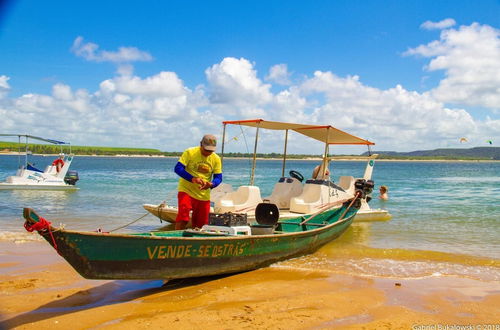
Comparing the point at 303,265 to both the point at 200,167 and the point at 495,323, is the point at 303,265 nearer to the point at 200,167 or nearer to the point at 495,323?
the point at 200,167

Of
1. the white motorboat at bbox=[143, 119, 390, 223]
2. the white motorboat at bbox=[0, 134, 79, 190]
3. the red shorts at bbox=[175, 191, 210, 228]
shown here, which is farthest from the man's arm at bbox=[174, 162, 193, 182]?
the white motorboat at bbox=[0, 134, 79, 190]

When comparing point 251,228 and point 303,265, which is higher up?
point 251,228

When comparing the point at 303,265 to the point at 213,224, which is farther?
the point at 303,265

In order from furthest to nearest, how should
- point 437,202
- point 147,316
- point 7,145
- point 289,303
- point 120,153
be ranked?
point 120,153 → point 7,145 → point 437,202 → point 289,303 → point 147,316

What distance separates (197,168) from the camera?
721 centimetres

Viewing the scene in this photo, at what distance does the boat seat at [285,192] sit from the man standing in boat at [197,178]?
598 centimetres

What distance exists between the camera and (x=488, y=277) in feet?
26.2

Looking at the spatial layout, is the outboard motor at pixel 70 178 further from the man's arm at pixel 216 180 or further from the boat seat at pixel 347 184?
the man's arm at pixel 216 180

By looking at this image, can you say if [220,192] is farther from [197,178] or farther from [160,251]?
[160,251]

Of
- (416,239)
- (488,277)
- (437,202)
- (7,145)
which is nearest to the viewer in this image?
(488,277)

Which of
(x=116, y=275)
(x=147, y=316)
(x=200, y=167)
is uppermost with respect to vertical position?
(x=200, y=167)

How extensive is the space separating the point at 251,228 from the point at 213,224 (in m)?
0.88

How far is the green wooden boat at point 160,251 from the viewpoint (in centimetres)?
533

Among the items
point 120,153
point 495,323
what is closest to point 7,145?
point 120,153
